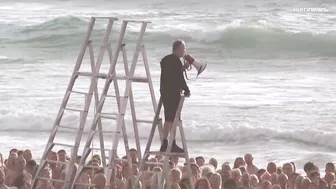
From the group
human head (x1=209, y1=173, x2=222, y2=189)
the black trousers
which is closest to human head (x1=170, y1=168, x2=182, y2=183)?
human head (x1=209, y1=173, x2=222, y2=189)

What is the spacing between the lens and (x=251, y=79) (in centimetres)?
3559

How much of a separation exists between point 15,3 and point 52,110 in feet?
114

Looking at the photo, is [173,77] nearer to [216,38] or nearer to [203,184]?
[203,184]

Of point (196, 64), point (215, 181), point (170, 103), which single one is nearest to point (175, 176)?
point (215, 181)

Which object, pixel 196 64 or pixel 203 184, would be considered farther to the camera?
pixel 203 184

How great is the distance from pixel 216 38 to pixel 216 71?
28.6 feet

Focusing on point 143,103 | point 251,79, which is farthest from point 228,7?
point 143,103

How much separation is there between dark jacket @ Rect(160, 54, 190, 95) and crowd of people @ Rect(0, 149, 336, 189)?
3.29ft

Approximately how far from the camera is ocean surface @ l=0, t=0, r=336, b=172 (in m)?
25.5

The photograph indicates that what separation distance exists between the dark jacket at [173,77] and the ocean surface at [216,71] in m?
9.41

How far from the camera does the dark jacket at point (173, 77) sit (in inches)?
503

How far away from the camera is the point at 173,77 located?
12781 millimetres

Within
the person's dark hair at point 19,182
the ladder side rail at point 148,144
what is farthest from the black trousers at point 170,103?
the person's dark hair at point 19,182

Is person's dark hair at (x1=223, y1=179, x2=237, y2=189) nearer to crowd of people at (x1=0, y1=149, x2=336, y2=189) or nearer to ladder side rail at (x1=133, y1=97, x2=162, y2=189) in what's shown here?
crowd of people at (x1=0, y1=149, x2=336, y2=189)
